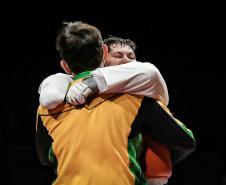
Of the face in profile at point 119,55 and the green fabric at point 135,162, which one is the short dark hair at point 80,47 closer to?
the green fabric at point 135,162

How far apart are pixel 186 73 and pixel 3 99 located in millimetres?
1253

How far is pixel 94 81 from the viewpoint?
3.58ft

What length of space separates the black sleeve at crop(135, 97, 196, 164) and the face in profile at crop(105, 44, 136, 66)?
424 mm

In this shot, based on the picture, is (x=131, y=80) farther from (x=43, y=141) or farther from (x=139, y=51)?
(x=139, y=51)

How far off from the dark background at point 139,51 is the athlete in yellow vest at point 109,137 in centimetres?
212

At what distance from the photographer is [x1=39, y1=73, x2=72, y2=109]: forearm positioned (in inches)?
43.6

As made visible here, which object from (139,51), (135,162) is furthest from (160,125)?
(139,51)

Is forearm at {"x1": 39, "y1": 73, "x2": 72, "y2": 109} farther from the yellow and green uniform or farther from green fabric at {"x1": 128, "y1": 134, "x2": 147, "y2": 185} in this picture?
green fabric at {"x1": 128, "y1": 134, "x2": 147, "y2": 185}

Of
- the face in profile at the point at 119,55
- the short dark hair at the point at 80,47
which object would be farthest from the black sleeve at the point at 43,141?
the face in profile at the point at 119,55

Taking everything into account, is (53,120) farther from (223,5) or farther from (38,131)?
(223,5)

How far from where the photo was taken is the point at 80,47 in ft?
3.73

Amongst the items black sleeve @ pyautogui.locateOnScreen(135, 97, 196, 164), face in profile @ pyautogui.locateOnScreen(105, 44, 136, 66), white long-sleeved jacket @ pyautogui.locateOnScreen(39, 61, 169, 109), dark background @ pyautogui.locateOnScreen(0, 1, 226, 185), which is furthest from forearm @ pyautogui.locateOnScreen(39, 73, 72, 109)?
dark background @ pyautogui.locateOnScreen(0, 1, 226, 185)

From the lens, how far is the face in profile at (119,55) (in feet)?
4.93

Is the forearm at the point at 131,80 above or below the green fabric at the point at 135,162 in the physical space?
above
